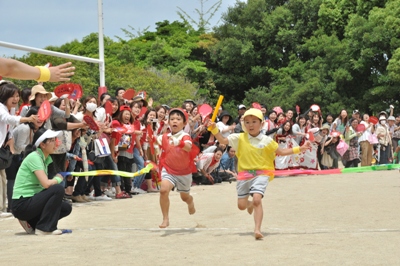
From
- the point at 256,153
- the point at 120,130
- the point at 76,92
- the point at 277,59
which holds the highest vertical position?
the point at 277,59

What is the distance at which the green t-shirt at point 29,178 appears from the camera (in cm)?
891

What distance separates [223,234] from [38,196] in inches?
86.2

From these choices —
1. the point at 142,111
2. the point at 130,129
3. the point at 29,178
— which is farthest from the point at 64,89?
the point at 142,111

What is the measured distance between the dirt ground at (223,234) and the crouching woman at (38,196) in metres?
0.20

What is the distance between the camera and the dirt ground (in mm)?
6945

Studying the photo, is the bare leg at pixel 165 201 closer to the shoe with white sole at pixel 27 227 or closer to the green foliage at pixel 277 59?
the shoe with white sole at pixel 27 227

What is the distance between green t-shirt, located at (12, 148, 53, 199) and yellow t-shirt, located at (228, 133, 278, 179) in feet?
7.52

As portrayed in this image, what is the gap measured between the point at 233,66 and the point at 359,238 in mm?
39365

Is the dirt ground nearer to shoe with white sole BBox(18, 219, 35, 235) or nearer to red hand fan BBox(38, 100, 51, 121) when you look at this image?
shoe with white sole BBox(18, 219, 35, 235)

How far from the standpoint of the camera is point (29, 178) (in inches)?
355

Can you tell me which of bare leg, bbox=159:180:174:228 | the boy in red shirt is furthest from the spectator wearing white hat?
bare leg, bbox=159:180:174:228

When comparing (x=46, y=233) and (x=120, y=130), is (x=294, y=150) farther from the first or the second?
(x=120, y=130)

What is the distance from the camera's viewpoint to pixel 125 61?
158 feet

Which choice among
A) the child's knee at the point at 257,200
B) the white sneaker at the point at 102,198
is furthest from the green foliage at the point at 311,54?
the child's knee at the point at 257,200
